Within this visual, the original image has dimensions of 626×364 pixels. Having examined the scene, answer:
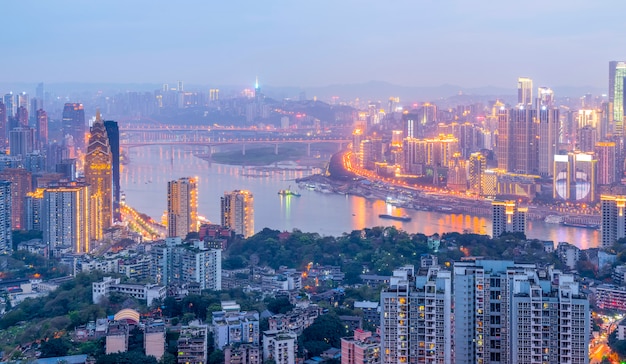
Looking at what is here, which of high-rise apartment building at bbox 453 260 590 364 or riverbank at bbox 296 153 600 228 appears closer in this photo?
high-rise apartment building at bbox 453 260 590 364

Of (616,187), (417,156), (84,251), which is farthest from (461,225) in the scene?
(417,156)

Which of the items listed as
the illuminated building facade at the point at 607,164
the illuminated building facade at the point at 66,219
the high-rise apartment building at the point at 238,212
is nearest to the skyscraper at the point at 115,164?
the illuminated building facade at the point at 66,219

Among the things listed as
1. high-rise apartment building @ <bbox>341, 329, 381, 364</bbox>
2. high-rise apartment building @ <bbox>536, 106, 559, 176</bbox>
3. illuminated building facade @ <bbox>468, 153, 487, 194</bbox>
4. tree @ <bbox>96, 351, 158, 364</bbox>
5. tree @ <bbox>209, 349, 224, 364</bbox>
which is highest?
high-rise apartment building @ <bbox>536, 106, 559, 176</bbox>

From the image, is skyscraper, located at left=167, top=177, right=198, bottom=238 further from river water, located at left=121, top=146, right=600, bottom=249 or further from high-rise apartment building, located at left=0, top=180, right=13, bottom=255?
high-rise apartment building, located at left=0, top=180, right=13, bottom=255

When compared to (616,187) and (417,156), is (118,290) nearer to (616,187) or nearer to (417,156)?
(616,187)

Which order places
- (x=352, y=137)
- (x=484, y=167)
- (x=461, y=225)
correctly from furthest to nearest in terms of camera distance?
1. (x=352, y=137)
2. (x=484, y=167)
3. (x=461, y=225)

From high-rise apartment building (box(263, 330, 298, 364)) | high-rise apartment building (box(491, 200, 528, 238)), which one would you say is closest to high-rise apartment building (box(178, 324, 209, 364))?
high-rise apartment building (box(263, 330, 298, 364))

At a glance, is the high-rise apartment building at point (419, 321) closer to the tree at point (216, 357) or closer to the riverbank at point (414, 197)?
the tree at point (216, 357)
